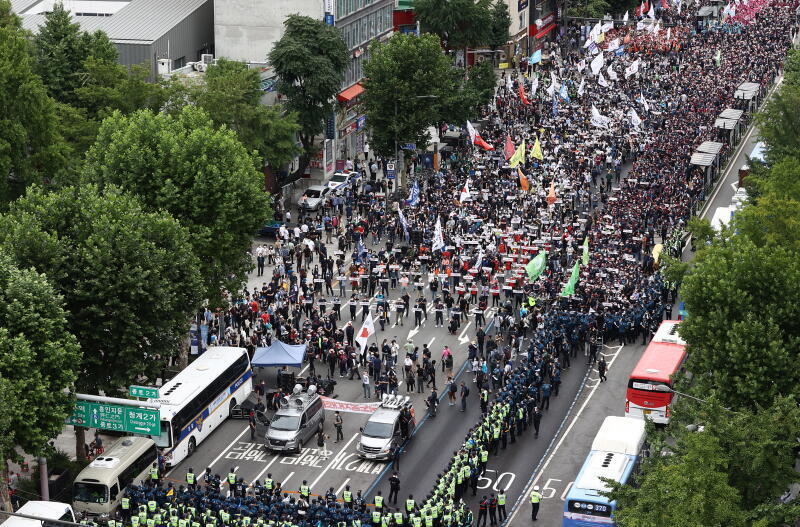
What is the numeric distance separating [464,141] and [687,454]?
66794mm

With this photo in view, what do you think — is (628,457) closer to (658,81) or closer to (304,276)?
(304,276)

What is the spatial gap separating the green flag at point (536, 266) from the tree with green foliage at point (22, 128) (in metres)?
26.3

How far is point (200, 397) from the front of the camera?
62.7 metres

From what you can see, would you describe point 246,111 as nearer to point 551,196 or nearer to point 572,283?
point 551,196

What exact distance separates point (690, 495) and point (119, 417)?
2344 centimetres

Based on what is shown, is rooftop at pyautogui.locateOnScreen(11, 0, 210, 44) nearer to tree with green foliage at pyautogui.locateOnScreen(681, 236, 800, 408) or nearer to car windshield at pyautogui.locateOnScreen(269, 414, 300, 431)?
car windshield at pyautogui.locateOnScreen(269, 414, 300, 431)

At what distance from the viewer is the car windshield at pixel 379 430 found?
60.7 meters

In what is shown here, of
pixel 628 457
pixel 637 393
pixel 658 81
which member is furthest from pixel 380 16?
pixel 628 457

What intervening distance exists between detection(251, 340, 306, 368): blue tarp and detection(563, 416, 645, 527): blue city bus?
1693 centimetres

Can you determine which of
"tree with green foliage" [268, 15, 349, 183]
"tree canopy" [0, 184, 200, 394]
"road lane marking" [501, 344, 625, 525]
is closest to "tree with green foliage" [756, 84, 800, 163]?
"road lane marking" [501, 344, 625, 525]

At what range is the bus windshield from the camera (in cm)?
6003

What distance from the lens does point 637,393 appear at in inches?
2450

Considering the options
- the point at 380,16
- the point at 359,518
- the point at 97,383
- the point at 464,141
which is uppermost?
the point at 380,16

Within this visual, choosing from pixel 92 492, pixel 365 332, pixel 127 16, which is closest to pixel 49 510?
pixel 92 492
